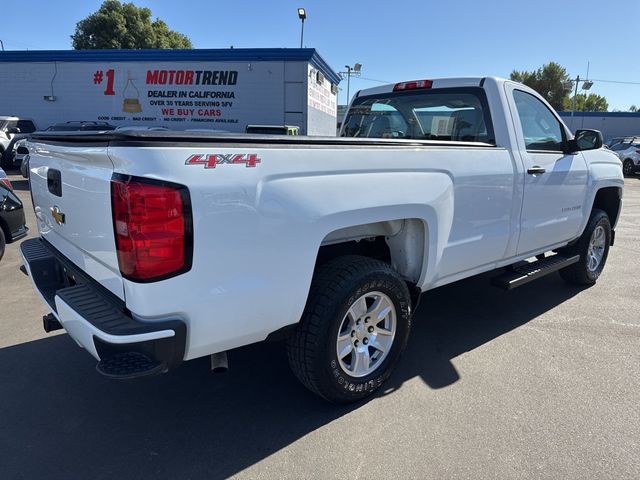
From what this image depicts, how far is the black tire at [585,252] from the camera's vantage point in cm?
511

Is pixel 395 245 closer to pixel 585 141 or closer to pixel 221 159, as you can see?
pixel 221 159

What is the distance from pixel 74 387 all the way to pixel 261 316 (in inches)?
65.1

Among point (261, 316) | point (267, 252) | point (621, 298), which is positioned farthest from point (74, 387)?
point (621, 298)

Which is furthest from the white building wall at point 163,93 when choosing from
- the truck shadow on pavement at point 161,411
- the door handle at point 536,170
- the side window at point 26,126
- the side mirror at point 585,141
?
the truck shadow on pavement at point 161,411

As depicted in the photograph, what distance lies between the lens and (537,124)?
428 centimetres

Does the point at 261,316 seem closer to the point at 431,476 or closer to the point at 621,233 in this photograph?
the point at 431,476

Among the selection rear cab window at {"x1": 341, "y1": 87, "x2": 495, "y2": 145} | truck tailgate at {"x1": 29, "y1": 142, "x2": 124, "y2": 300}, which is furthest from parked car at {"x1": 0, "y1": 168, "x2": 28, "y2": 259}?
rear cab window at {"x1": 341, "y1": 87, "x2": 495, "y2": 145}

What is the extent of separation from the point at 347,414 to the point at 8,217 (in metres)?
4.82

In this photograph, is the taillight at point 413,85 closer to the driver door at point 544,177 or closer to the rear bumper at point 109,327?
the driver door at point 544,177

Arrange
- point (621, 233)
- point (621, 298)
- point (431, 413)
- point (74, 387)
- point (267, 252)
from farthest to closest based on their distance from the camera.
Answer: point (621, 233) < point (621, 298) < point (74, 387) < point (431, 413) < point (267, 252)

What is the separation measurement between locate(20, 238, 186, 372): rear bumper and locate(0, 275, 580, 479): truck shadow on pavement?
659 millimetres

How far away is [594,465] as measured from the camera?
2475 mm

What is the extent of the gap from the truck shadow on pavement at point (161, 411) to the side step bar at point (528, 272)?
49 cm

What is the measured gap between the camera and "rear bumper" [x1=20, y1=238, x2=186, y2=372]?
204 cm
